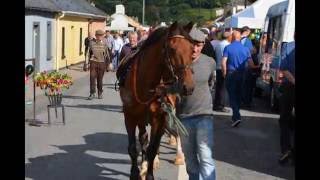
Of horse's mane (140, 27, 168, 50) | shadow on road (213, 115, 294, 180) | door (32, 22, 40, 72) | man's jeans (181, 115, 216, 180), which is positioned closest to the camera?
man's jeans (181, 115, 216, 180)

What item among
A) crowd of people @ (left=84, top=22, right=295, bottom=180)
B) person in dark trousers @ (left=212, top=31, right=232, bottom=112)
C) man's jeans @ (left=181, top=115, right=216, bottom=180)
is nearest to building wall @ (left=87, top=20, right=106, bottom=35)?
crowd of people @ (left=84, top=22, right=295, bottom=180)

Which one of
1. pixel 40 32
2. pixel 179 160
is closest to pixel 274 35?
pixel 179 160

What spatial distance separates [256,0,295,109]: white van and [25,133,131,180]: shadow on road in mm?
4570

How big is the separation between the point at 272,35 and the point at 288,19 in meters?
2.38

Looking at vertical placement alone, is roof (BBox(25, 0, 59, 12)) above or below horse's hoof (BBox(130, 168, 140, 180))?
above

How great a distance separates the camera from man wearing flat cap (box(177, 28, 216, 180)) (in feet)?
19.3

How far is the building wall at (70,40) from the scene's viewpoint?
3120 cm

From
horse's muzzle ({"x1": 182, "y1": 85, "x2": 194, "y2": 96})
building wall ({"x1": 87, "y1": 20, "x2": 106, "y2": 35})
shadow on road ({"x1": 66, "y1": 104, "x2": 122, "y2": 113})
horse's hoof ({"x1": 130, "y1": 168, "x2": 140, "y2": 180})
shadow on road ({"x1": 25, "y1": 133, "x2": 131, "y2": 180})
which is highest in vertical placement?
building wall ({"x1": 87, "y1": 20, "x2": 106, "y2": 35})

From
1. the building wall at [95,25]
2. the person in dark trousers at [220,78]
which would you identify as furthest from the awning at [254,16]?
the building wall at [95,25]

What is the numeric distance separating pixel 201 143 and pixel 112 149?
161 inches

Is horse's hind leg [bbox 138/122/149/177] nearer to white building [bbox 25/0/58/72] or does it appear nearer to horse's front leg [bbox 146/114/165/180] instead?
horse's front leg [bbox 146/114/165/180]

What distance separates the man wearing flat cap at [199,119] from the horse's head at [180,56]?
86 mm
